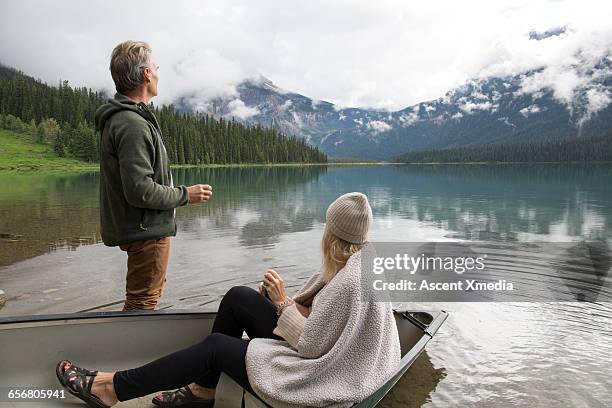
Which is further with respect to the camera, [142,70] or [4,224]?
[4,224]

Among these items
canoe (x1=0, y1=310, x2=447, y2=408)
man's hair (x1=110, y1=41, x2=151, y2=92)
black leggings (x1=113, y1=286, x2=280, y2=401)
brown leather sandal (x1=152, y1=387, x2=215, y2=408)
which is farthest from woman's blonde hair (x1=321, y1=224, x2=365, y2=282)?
man's hair (x1=110, y1=41, x2=151, y2=92)

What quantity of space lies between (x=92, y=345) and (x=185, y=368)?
166 centimetres

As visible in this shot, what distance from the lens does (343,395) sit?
4.02 metres

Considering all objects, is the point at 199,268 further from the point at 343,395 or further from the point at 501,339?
the point at 343,395

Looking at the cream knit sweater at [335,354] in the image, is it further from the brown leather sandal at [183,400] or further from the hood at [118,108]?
the hood at [118,108]

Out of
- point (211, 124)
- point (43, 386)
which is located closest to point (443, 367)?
point (43, 386)

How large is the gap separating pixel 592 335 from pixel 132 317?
7.89 m

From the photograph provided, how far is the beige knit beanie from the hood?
2.22 meters

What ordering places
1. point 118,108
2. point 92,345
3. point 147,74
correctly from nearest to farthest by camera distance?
point 118,108 < point 147,74 < point 92,345

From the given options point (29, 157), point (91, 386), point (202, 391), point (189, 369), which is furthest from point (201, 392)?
point (29, 157)

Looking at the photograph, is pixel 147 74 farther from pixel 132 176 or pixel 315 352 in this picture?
pixel 315 352

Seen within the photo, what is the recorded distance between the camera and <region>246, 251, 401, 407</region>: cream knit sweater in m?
3.86

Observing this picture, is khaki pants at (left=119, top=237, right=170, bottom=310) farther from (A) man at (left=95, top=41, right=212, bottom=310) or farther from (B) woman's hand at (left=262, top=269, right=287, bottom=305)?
(B) woman's hand at (left=262, top=269, right=287, bottom=305)

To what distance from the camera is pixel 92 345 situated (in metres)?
5.56
